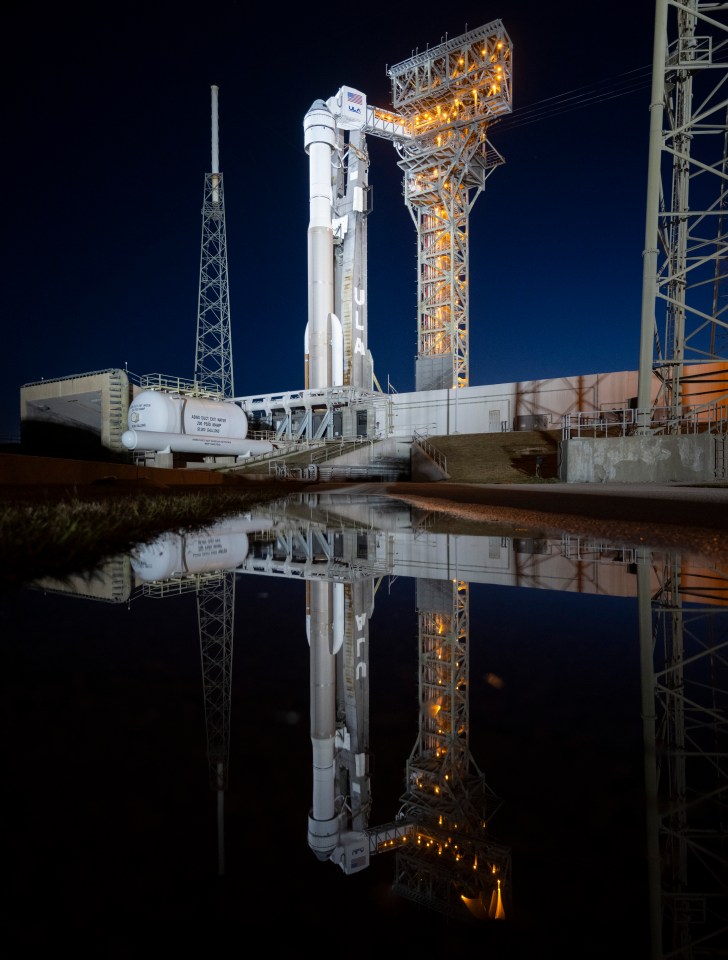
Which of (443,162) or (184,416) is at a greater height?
(443,162)

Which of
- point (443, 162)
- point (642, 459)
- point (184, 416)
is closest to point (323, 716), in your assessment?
point (642, 459)

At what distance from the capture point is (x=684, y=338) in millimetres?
17281

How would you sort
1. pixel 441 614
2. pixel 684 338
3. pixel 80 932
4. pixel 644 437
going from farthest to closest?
pixel 684 338 < pixel 644 437 < pixel 441 614 < pixel 80 932

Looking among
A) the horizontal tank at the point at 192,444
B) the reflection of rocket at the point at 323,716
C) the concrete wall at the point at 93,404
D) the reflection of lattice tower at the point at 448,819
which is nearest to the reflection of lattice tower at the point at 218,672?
the reflection of rocket at the point at 323,716

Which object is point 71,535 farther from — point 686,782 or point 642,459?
point 642,459

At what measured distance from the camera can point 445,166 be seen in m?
40.3

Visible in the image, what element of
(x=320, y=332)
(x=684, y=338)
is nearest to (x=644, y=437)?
(x=684, y=338)

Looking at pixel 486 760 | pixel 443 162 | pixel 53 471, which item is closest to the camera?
pixel 486 760

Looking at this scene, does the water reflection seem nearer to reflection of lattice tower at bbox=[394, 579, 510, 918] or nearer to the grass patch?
reflection of lattice tower at bbox=[394, 579, 510, 918]

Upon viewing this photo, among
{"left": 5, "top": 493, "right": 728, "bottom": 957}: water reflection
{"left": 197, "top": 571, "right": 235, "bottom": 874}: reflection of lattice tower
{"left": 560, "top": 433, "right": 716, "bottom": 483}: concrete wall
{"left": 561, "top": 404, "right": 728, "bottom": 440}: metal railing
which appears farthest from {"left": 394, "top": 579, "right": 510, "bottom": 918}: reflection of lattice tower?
{"left": 561, "top": 404, "right": 728, "bottom": 440}: metal railing

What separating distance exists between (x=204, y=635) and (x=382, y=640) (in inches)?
26.8

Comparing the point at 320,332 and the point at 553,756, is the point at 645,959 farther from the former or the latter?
the point at 320,332

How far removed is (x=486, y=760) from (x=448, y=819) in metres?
0.15

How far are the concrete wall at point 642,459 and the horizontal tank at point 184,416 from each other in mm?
21455
